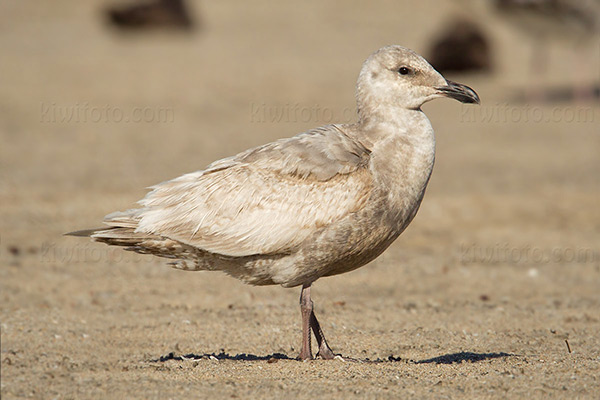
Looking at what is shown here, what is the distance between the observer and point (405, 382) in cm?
527

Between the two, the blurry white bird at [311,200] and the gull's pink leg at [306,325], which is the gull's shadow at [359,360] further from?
the blurry white bird at [311,200]

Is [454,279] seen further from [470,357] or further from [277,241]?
[277,241]

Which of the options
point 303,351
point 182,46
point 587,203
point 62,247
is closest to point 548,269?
point 587,203

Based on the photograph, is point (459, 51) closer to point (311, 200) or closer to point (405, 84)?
point (405, 84)
